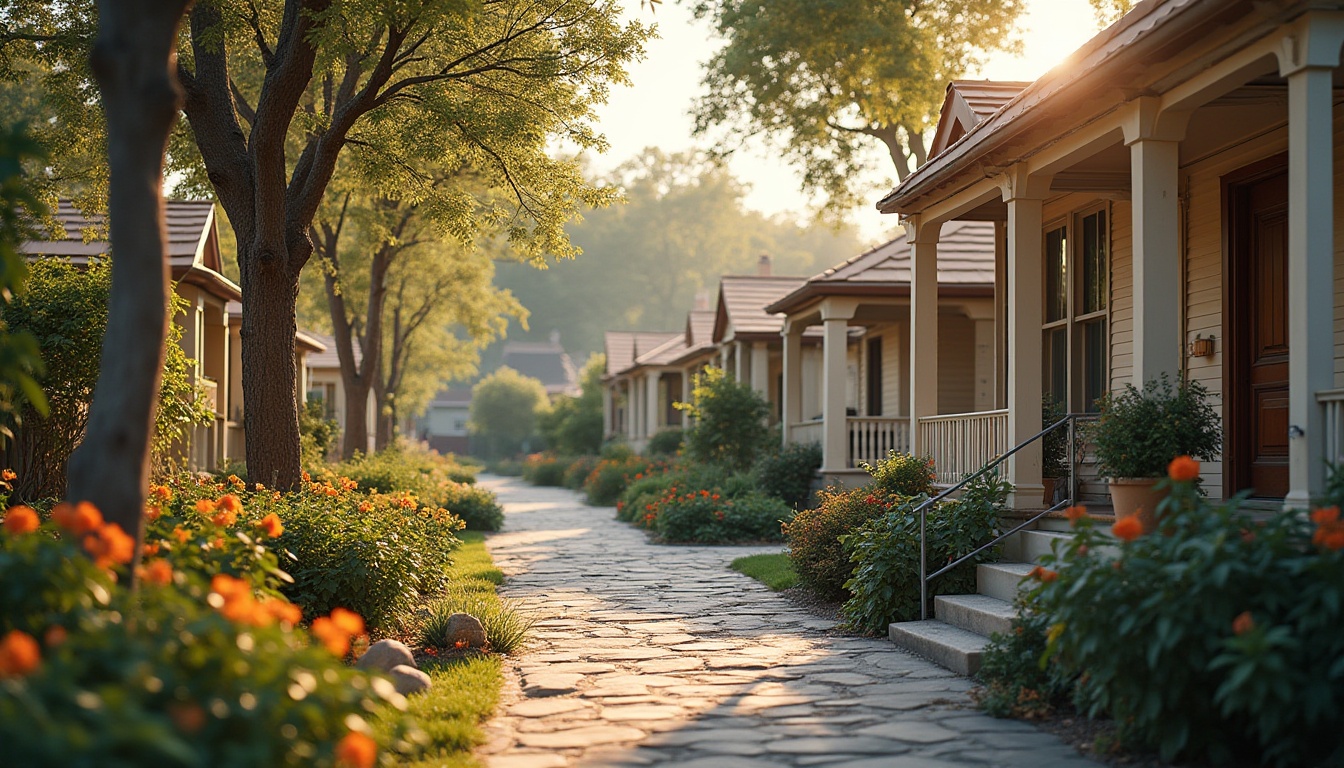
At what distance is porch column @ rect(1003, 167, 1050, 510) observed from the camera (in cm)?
973

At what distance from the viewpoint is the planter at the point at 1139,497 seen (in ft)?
23.6

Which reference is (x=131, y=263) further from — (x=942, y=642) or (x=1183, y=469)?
(x=942, y=642)

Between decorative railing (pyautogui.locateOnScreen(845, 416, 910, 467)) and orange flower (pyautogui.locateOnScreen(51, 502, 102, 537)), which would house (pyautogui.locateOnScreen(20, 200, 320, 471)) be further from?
orange flower (pyautogui.locateOnScreen(51, 502, 102, 537))

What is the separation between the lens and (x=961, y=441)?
37.1 ft

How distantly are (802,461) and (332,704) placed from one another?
54.8ft

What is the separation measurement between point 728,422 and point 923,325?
10.2 metres

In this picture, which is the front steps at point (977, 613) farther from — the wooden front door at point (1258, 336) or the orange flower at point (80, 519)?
the orange flower at point (80, 519)

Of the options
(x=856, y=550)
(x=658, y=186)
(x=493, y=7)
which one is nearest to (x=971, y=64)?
(x=493, y=7)

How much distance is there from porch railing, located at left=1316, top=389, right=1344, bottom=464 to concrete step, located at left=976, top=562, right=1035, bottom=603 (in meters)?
2.70

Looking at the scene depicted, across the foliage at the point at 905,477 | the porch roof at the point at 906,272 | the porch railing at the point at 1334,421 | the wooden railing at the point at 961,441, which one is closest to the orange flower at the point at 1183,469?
the porch railing at the point at 1334,421

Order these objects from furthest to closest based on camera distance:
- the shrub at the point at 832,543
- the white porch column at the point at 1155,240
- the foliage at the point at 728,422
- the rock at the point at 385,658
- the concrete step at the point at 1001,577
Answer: the foliage at the point at 728,422
the shrub at the point at 832,543
the concrete step at the point at 1001,577
the white porch column at the point at 1155,240
the rock at the point at 385,658

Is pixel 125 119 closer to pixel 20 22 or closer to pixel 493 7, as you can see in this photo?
pixel 493 7

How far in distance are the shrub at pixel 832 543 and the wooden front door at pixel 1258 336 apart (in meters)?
2.95

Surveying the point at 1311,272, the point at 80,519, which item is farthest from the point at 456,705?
the point at 1311,272
